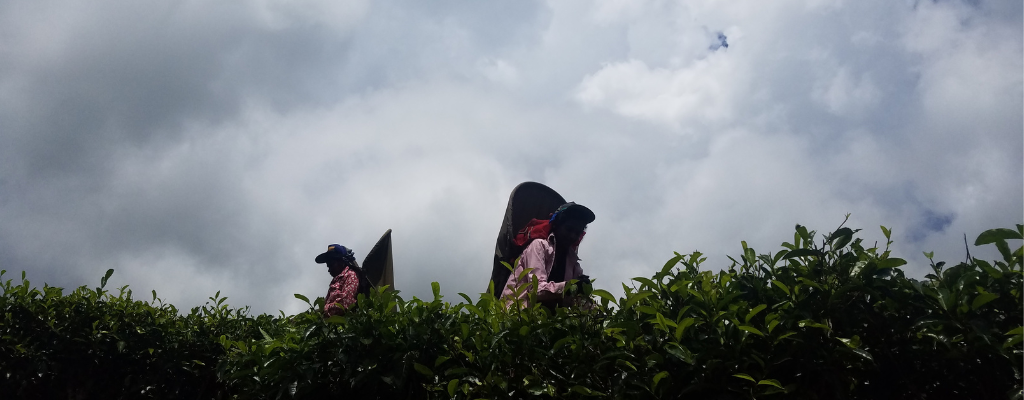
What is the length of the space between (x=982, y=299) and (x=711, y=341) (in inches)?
32.4

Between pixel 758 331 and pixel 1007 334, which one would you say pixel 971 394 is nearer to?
pixel 1007 334

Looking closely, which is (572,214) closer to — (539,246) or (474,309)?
(539,246)

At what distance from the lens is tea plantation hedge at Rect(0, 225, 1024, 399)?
6.07 ft

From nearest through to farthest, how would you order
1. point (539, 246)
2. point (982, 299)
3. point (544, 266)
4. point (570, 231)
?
point (982, 299), point (544, 266), point (539, 246), point (570, 231)

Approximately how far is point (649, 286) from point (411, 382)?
3.58 ft

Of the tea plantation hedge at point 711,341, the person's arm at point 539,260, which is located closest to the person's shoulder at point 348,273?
the person's arm at point 539,260

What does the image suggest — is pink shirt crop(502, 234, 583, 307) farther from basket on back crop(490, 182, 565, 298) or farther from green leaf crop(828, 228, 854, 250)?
green leaf crop(828, 228, 854, 250)

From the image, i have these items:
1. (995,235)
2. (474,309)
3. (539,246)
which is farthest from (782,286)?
(539,246)

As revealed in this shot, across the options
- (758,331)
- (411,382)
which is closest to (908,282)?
(758,331)

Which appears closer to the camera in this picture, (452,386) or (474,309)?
(452,386)

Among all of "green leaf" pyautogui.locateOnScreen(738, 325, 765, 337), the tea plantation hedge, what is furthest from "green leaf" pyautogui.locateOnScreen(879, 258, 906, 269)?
"green leaf" pyautogui.locateOnScreen(738, 325, 765, 337)

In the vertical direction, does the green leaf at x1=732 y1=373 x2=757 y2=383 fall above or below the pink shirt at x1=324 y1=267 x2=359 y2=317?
below

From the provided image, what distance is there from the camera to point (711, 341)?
202cm

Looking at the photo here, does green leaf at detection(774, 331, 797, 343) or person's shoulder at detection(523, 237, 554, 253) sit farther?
person's shoulder at detection(523, 237, 554, 253)
